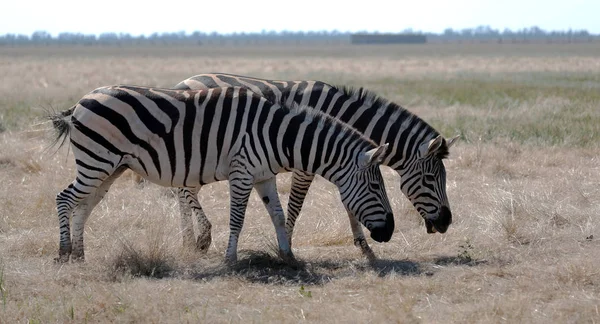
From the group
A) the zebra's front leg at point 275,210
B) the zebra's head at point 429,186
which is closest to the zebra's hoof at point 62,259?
the zebra's front leg at point 275,210

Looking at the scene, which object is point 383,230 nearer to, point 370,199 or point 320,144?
point 370,199

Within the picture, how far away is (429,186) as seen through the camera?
7.97m

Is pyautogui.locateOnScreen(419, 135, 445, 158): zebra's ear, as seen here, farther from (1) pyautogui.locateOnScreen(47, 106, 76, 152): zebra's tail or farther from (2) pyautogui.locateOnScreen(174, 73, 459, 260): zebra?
(1) pyautogui.locateOnScreen(47, 106, 76, 152): zebra's tail

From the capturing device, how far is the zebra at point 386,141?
7969 millimetres

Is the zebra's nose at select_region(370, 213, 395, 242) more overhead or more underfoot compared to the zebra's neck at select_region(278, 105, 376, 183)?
more underfoot

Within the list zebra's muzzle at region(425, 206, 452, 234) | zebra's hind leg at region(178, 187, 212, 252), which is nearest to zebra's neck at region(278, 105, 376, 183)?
zebra's muzzle at region(425, 206, 452, 234)

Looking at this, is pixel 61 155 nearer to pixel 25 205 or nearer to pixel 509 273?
pixel 25 205

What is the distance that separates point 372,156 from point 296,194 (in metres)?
1.53

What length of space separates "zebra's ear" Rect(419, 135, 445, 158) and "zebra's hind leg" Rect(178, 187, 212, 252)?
221 cm

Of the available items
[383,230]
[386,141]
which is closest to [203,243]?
[383,230]

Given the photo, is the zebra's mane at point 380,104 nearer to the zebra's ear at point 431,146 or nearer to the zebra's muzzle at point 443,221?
the zebra's ear at point 431,146

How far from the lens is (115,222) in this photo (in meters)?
9.16

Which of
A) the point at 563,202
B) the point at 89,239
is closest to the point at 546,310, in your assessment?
the point at 563,202

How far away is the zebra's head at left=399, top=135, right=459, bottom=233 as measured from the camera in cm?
795
